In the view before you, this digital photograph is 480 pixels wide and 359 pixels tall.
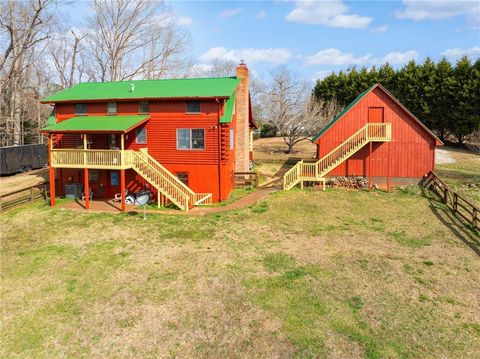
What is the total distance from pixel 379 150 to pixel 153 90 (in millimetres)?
16447

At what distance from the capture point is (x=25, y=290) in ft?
40.2

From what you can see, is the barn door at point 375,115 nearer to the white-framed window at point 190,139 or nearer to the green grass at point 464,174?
the green grass at point 464,174

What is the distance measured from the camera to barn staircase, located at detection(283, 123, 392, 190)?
24.6m

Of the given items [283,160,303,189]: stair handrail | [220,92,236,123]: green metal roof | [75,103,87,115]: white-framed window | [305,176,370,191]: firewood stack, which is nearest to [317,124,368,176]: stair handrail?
[305,176,370,191]: firewood stack

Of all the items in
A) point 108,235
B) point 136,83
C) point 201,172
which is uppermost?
point 136,83

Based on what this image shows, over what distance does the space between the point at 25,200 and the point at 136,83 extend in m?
10.9

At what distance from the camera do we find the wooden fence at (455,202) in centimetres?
1752

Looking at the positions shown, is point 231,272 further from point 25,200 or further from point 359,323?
point 25,200

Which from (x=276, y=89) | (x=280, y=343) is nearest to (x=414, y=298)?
(x=280, y=343)

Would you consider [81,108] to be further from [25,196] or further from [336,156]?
[336,156]

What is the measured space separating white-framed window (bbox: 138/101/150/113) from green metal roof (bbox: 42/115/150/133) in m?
0.50

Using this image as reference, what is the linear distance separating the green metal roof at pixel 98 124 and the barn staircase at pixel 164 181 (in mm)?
1704

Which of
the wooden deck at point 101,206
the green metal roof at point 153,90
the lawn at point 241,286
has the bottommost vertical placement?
the lawn at point 241,286

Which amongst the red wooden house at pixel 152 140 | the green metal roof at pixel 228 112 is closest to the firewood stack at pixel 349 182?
the red wooden house at pixel 152 140
